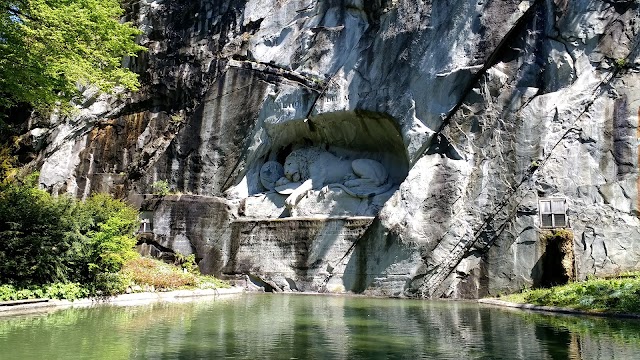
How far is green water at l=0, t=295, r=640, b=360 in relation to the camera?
6734mm

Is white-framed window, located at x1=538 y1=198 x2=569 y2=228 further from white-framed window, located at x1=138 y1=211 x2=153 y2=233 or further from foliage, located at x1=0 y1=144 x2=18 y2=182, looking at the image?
foliage, located at x1=0 y1=144 x2=18 y2=182

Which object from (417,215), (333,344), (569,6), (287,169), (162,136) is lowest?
(333,344)

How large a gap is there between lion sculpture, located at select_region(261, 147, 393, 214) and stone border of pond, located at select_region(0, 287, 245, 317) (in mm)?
4777

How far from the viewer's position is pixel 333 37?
2203 centimetres

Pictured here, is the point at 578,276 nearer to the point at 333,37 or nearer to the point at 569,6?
the point at 569,6

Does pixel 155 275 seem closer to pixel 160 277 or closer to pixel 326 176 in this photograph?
pixel 160 277

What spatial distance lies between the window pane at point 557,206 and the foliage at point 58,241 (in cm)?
1161

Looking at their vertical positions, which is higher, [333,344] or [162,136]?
[162,136]

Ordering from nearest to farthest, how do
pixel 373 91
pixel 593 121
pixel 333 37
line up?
pixel 593 121
pixel 373 91
pixel 333 37

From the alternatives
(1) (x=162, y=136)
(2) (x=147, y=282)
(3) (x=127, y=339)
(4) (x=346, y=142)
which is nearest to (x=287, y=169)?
(4) (x=346, y=142)

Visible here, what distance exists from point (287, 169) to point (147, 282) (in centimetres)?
832

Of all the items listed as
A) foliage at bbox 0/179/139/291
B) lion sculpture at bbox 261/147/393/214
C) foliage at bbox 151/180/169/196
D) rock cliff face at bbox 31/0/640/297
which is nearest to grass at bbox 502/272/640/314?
rock cliff face at bbox 31/0/640/297

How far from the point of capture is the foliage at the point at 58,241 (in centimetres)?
1221

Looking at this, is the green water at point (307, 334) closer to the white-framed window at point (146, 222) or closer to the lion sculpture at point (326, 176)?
the lion sculpture at point (326, 176)
